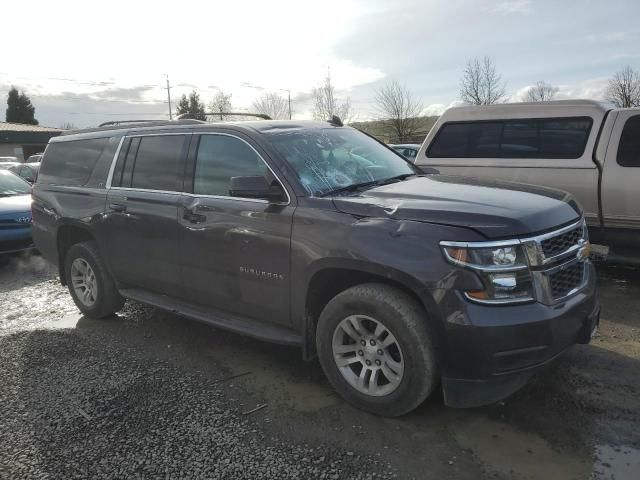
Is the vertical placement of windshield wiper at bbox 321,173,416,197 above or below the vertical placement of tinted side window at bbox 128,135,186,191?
below

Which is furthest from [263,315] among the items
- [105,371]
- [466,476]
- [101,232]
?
[101,232]

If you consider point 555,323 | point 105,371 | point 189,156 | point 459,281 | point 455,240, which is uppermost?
point 189,156

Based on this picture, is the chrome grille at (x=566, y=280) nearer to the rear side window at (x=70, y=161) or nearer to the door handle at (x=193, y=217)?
the door handle at (x=193, y=217)

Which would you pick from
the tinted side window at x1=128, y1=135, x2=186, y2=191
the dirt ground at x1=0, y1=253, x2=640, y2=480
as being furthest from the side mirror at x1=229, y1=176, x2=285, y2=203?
the dirt ground at x1=0, y1=253, x2=640, y2=480

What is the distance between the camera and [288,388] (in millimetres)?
3770

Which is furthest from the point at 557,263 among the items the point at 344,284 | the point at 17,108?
the point at 17,108

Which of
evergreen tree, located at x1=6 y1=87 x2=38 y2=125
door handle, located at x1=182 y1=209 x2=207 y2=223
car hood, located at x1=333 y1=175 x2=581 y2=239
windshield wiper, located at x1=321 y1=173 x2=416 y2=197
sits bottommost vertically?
door handle, located at x1=182 y1=209 x2=207 y2=223

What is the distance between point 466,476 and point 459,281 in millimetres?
1005

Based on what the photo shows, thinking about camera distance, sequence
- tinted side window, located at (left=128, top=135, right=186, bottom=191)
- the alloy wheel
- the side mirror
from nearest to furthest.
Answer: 1. the alloy wheel
2. the side mirror
3. tinted side window, located at (left=128, top=135, right=186, bottom=191)

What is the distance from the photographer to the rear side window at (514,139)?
20.3ft

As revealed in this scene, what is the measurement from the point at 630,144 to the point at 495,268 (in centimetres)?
418

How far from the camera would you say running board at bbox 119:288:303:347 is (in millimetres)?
3669

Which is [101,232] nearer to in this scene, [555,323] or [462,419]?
[462,419]

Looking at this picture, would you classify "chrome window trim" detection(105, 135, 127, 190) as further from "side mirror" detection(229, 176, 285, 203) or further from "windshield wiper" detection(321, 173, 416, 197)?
"windshield wiper" detection(321, 173, 416, 197)
